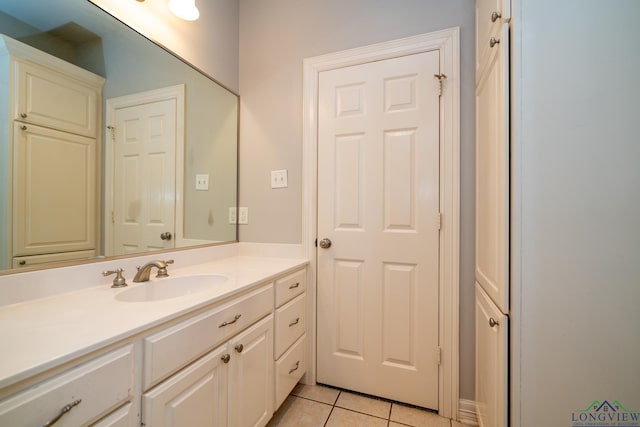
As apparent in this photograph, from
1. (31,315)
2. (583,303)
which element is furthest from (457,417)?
(31,315)

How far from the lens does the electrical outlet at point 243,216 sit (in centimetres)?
187

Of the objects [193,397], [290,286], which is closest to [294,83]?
[290,286]

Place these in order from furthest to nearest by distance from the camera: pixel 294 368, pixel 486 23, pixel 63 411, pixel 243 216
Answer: pixel 243 216 → pixel 294 368 → pixel 486 23 → pixel 63 411

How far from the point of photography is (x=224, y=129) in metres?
1.77

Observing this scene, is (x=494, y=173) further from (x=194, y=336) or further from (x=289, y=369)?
(x=289, y=369)

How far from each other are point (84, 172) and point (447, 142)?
5.68ft

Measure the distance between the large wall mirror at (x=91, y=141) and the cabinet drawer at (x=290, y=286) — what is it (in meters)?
0.62

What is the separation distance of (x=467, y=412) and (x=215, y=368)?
1.37 m

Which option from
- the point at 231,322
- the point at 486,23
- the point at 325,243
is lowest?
the point at 231,322

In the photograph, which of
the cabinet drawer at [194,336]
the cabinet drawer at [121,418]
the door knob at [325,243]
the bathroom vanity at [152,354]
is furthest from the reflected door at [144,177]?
the door knob at [325,243]

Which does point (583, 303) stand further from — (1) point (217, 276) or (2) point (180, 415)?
(1) point (217, 276)

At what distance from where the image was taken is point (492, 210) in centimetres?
105

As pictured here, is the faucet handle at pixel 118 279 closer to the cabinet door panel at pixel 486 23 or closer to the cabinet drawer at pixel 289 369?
the cabinet drawer at pixel 289 369

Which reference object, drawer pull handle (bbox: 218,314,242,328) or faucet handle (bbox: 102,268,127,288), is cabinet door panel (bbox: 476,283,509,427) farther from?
faucet handle (bbox: 102,268,127,288)
